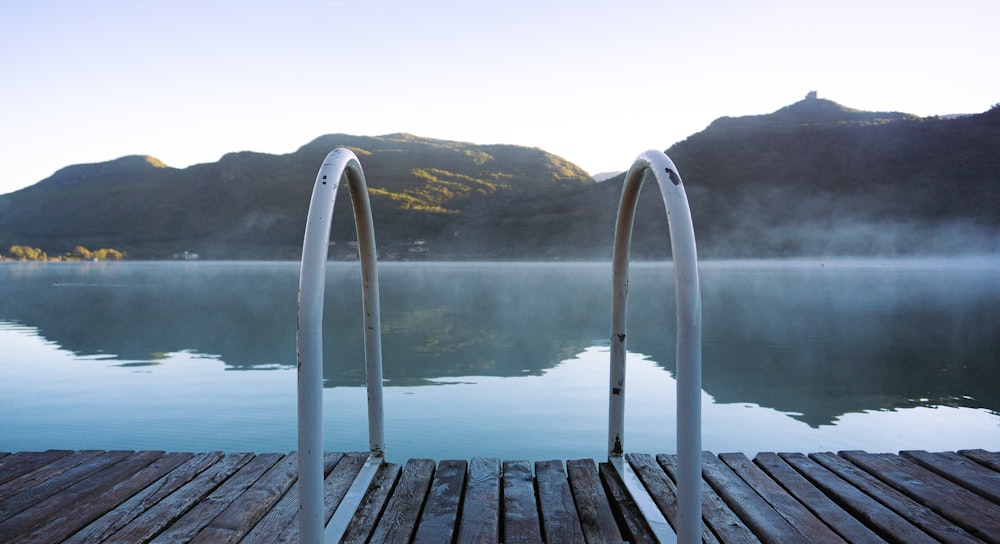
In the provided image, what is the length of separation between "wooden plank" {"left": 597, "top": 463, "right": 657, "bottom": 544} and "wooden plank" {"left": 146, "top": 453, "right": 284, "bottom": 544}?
5.00 ft

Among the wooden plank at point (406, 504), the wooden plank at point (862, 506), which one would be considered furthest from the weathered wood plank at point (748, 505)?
the wooden plank at point (406, 504)

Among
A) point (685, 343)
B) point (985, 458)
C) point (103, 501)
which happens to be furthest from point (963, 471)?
point (103, 501)

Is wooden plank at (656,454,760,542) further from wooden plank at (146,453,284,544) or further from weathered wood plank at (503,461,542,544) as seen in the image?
wooden plank at (146,453,284,544)

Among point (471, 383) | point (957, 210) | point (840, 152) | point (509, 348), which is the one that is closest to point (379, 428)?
point (471, 383)

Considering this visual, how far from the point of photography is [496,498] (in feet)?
9.00

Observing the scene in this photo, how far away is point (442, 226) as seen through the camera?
358ft

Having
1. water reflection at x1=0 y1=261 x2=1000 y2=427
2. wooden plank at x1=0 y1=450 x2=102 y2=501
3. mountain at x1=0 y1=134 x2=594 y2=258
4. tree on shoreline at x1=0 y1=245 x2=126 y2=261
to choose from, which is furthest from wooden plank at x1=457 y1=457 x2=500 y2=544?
tree on shoreline at x1=0 y1=245 x2=126 y2=261

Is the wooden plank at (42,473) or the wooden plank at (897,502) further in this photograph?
the wooden plank at (42,473)

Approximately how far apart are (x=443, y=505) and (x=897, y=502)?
5.91 ft

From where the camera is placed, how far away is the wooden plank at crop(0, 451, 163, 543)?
96.7 inches

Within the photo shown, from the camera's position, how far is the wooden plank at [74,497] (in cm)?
246

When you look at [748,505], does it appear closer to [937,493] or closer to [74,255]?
[937,493]

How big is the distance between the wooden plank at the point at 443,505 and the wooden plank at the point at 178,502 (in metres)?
0.92

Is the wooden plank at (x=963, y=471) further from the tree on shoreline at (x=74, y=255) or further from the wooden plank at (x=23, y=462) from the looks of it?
the tree on shoreline at (x=74, y=255)
